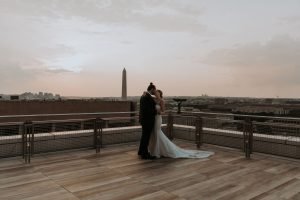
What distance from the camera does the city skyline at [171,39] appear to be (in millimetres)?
10789

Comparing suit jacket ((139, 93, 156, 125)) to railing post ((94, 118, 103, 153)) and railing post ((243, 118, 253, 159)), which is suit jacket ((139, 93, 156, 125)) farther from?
railing post ((243, 118, 253, 159))

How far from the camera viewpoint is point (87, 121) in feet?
25.1

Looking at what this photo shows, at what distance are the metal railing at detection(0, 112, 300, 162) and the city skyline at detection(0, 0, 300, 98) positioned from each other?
145 centimetres

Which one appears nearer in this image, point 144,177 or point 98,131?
point 144,177

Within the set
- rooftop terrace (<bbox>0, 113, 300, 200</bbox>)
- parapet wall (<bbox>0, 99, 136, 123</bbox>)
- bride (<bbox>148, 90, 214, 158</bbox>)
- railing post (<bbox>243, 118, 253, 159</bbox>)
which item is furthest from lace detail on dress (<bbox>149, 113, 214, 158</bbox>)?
parapet wall (<bbox>0, 99, 136, 123</bbox>)

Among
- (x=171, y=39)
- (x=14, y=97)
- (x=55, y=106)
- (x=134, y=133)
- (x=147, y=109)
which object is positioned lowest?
(x=134, y=133)

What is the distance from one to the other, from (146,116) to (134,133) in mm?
2004

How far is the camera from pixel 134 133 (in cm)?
873

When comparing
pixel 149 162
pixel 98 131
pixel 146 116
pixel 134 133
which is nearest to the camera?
pixel 149 162

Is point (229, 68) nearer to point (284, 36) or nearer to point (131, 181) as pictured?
point (284, 36)

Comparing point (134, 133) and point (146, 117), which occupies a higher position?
point (146, 117)

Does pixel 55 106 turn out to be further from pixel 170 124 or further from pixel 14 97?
pixel 170 124

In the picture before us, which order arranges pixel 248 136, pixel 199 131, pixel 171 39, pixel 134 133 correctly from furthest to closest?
pixel 171 39, pixel 134 133, pixel 199 131, pixel 248 136

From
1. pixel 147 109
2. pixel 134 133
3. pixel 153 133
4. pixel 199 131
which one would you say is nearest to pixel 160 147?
pixel 153 133
